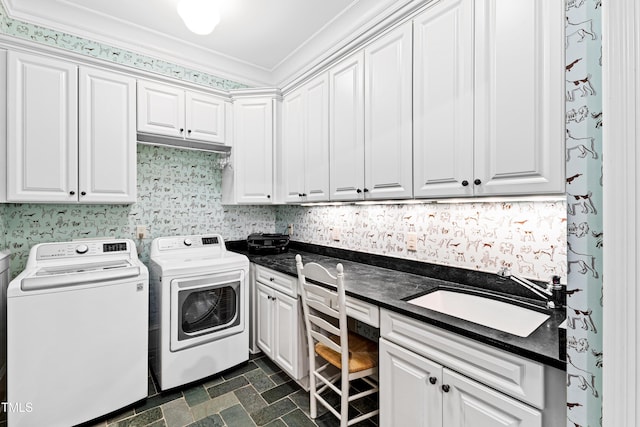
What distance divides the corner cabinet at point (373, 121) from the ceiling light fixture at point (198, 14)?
896mm

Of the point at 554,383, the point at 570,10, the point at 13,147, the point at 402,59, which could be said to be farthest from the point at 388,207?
the point at 13,147

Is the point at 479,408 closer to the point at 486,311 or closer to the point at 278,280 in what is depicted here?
the point at 486,311

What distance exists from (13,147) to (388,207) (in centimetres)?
256

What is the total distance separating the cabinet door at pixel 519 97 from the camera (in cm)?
120

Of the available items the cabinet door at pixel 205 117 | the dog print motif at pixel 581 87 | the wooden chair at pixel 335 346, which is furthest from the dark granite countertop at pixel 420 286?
the cabinet door at pixel 205 117

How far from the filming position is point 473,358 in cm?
115

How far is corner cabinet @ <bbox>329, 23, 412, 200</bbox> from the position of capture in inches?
70.2

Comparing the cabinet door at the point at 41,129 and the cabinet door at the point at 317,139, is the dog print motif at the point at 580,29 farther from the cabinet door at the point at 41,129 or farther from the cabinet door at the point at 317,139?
the cabinet door at the point at 41,129

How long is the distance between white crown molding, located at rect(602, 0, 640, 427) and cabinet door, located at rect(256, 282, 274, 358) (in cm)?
210

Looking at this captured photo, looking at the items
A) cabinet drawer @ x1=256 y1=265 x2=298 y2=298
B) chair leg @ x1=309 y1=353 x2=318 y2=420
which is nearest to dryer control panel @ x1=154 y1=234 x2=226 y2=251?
cabinet drawer @ x1=256 y1=265 x2=298 y2=298

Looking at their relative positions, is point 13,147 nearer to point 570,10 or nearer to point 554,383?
point 570,10

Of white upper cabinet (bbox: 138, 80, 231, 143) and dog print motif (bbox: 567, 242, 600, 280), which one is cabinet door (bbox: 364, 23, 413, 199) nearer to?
dog print motif (bbox: 567, 242, 600, 280)

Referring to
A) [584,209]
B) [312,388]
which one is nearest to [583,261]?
[584,209]

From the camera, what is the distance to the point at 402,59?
1781 millimetres
